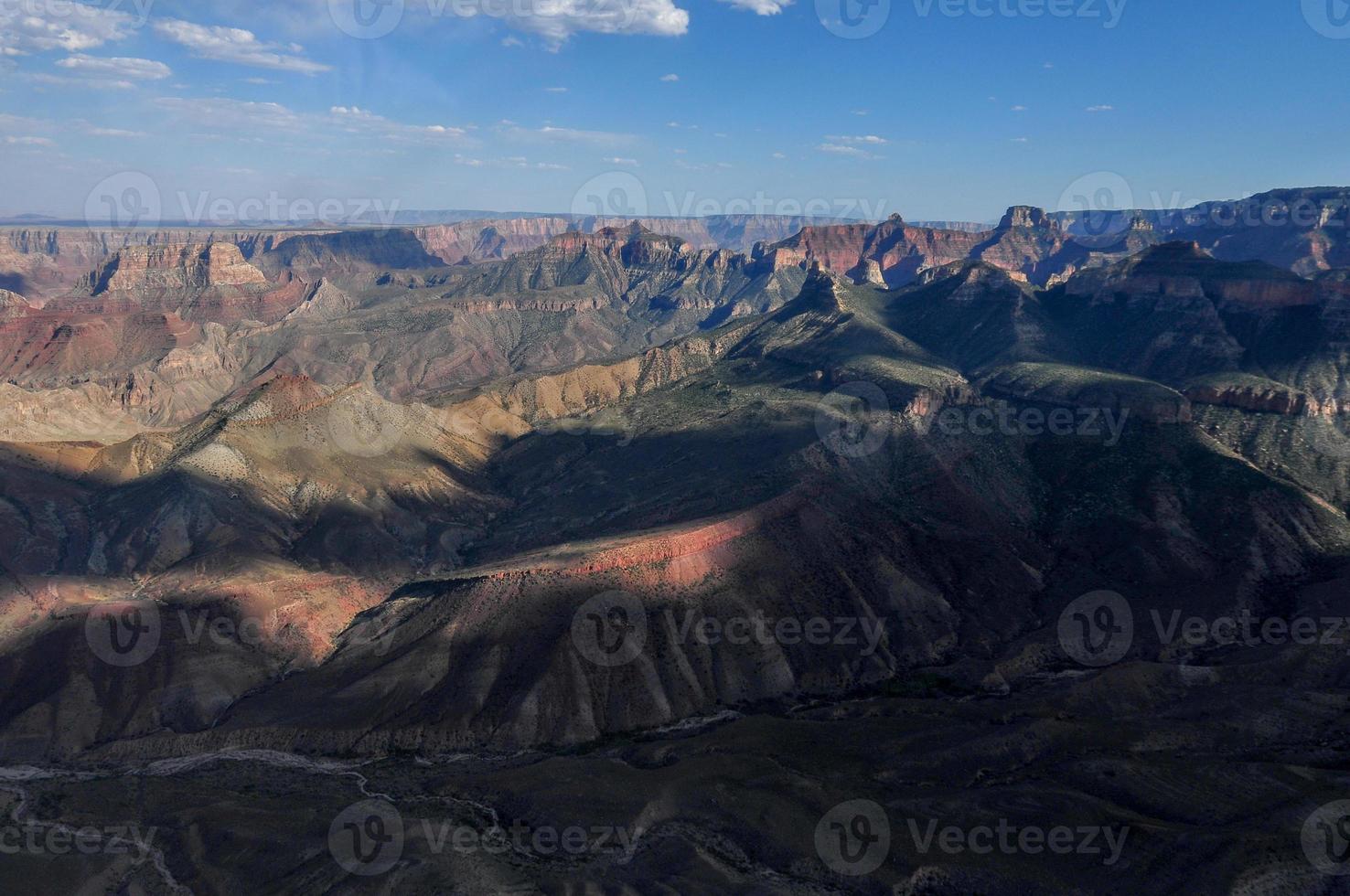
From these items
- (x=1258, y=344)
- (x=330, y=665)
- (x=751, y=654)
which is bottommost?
(x=330, y=665)

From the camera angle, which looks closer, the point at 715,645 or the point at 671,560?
the point at 715,645

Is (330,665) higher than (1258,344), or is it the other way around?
(1258,344)

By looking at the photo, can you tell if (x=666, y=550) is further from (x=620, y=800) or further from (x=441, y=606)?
(x=620, y=800)

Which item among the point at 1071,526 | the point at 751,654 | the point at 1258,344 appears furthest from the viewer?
the point at 1258,344

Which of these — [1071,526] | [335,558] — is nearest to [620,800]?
[335,558]

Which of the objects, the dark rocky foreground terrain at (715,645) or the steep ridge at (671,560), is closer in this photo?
the dark rocky foreground terrain at (715,645)

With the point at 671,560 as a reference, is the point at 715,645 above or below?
below

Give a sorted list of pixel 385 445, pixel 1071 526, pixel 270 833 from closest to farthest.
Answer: pixel 270 833
pixel 1071 526
pixel 385 445

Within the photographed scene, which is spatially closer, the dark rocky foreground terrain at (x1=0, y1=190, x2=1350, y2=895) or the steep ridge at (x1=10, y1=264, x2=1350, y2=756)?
the dark rocky foreground terrain at (x1=0, y1=190, x2=1350, y2=895)
